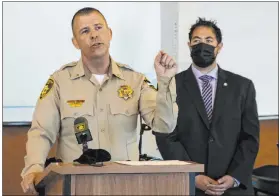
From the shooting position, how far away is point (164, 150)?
319 cm

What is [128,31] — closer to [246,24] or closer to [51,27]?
[51,27]

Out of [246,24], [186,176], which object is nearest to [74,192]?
[186,176]

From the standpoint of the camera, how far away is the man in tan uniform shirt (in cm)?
268

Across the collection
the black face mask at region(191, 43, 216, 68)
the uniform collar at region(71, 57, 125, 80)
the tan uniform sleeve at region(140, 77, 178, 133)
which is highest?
the black face mask at region(191, 43, 216, 68)

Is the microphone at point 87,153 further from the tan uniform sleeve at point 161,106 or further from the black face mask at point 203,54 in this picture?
the black face mask at point 203,54

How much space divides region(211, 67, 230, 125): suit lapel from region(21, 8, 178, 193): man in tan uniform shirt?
0.63 m

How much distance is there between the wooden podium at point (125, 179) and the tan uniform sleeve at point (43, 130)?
822 mm

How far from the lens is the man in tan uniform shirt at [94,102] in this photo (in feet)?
8.80

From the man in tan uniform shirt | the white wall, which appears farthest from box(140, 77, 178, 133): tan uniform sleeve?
the white wall

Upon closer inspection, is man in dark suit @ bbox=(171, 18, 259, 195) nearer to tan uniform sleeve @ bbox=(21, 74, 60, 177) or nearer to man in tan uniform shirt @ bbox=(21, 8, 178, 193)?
man in tan uniform shirt @ bbox=(21, 8, 178, 193)

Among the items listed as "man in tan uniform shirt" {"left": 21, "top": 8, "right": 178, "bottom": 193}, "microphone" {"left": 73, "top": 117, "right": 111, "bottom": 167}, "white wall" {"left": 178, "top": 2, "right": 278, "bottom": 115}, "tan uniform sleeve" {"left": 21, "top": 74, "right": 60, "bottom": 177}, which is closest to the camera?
"microphone" {"left": 73, "top": 117, "right": 111, "bottom": 167}

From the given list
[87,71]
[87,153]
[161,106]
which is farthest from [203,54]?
[87,153]

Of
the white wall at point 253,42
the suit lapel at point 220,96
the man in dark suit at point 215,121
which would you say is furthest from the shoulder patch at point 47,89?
the white wall at point 253,42

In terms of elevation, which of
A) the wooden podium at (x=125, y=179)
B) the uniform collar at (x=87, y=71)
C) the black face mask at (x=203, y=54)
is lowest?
the wooden podium at (x=125, y=179)
